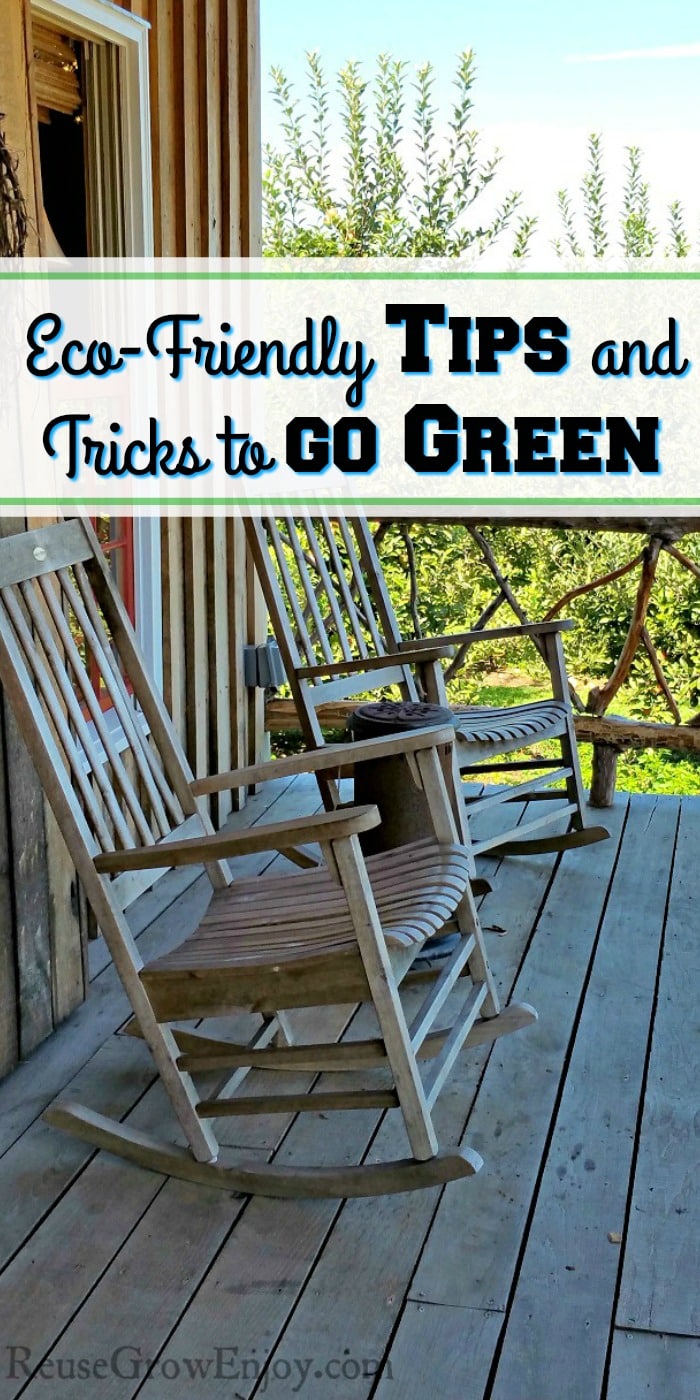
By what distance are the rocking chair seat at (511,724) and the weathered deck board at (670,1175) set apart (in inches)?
23.8

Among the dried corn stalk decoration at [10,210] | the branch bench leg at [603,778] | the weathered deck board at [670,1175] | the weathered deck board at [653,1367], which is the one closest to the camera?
the weathered deck board at [653,1367]

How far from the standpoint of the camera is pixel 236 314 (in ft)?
12.7

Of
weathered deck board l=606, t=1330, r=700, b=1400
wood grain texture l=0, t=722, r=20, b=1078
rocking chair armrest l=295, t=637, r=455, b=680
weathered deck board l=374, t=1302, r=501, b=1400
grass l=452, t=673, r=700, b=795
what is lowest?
grass l=452, t=673, r=700, b=795

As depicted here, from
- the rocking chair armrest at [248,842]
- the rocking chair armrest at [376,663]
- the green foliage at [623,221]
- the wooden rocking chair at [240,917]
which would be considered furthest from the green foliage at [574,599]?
the rocking chair armrest at [248,842]

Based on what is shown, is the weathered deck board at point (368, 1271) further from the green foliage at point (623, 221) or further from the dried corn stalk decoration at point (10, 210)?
the green foliage at point (623, 221)

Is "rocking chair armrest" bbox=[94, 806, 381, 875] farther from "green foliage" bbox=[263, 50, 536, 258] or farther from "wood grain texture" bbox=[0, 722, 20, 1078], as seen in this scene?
"green foliage" bbox=[263, 50, 536, 258]

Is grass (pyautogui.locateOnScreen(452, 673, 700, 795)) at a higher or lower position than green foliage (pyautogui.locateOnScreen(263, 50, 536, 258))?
lower

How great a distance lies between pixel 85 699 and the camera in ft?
7.97

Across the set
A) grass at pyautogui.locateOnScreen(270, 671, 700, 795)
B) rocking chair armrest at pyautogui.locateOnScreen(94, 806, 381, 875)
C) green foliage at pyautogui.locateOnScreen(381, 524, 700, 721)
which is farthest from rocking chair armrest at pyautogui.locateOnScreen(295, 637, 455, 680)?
grass at pyautogui.locateOnScreen(270, 671, 700, 795)

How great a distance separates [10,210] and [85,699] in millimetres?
891

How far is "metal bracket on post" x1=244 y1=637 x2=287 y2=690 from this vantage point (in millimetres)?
4113

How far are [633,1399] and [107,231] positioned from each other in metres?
2.76

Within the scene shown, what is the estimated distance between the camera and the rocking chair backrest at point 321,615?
332 centimetres

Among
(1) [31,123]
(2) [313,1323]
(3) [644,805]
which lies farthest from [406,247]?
(2) [313,1323]
